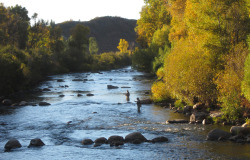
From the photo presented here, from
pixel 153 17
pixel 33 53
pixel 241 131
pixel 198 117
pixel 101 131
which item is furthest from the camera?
pixel 153 17

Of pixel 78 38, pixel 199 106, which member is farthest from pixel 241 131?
pixel 78 38

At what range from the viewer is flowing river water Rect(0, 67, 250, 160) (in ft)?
54.8

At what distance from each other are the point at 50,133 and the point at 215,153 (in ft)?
37.8

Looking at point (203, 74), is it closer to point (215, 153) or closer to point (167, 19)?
point (215, 153)

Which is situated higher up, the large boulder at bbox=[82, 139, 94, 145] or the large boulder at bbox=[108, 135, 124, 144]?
the large boulder at bbox=[108, 135, 124, 144]

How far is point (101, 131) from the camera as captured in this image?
72.5 ft

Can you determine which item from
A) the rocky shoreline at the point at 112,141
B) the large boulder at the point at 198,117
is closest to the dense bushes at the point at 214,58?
the large boulder at the point at 198,117

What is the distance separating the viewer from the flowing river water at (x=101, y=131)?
1670cm

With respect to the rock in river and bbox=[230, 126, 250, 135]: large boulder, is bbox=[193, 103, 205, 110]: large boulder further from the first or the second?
the rock in river

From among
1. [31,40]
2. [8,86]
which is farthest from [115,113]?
[31,40]

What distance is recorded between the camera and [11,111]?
30375 millimetres

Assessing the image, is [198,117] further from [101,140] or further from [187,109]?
[101,140]

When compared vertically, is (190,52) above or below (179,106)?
above

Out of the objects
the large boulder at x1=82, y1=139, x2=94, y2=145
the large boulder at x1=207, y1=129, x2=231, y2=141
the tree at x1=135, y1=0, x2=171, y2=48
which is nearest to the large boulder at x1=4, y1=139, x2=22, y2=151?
the large boulder at x1=82, y1=139, x2=94, y2=145
